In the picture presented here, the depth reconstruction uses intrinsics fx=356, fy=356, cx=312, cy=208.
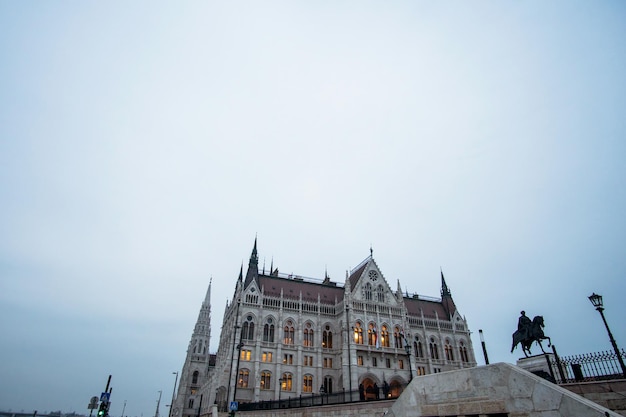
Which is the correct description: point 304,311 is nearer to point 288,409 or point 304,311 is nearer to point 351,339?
point 351,339

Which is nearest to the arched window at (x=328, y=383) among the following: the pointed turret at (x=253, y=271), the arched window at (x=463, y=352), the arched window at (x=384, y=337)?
the arched window at (x=384, y=337)

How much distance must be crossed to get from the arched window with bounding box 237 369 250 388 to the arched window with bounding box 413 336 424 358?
30427 mm

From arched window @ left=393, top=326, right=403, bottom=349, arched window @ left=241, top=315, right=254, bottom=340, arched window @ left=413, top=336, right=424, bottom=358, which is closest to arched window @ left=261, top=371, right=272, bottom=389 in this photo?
arched window @ left=241, top=315, right=254, bottom=340

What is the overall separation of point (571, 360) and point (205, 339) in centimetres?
8933

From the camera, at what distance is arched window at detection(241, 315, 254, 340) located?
173 ft

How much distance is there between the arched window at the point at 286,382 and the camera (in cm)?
5112

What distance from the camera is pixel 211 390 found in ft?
188

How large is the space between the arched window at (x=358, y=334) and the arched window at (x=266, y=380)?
46.7 ft

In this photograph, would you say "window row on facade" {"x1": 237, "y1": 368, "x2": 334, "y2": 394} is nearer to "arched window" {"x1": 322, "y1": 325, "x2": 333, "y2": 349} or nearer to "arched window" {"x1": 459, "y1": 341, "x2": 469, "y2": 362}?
"arched window" {"x1": 322, "y1": 325, "x2": 333, "y2": 349}

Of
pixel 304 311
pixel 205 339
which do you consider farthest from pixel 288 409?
pixel 205 339

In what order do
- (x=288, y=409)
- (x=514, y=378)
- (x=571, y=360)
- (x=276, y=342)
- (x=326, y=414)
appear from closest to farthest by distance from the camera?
(x=514, y=378)
(x=571, y=360)
(x=326, y=414)
(x=288, y=409)
(x=276, y=342)

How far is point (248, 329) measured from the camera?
5344cm

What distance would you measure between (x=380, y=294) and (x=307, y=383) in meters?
19.8

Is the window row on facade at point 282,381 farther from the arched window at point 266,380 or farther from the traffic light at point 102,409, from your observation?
the traffic light at point 102,409
